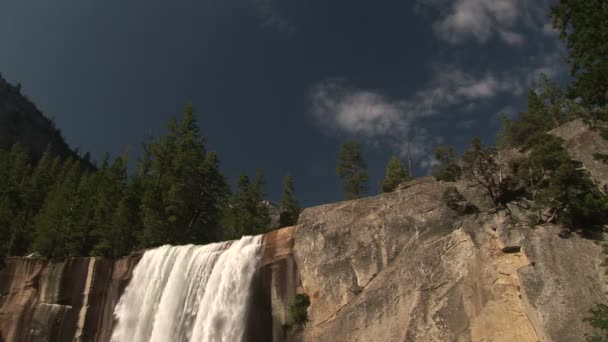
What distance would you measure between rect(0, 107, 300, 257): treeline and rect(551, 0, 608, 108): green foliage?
32.7m

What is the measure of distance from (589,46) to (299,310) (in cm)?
2024

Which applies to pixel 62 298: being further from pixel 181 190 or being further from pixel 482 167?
pixel 482 167

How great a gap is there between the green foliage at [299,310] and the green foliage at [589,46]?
59.6 feet

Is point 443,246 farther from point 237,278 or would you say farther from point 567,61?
point 237,278

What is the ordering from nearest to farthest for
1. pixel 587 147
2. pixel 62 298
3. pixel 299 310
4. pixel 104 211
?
1. pixel 587 147
2. pixel 299 310
3. pixel 62 298
4. pixel 104 211

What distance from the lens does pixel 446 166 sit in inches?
1151

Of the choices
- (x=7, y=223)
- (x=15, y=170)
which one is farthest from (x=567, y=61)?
(x=15, y=170)

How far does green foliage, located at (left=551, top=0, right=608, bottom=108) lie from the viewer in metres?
19.1

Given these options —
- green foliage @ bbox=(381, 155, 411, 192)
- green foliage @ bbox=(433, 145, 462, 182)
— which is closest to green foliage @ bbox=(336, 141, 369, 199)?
green foliage @ bbox=(381, 155, 411, 192)

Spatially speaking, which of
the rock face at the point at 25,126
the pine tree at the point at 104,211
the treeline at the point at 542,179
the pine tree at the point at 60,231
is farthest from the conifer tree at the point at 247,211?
the rock face at the point at 25,126

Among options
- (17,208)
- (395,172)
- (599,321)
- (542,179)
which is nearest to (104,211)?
(17,208)

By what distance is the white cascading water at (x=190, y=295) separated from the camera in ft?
93.5

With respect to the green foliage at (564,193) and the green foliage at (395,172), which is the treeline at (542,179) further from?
the green foliage at (395,172)

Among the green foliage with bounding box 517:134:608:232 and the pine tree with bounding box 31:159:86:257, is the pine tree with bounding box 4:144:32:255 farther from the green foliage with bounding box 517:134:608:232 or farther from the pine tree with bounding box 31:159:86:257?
the green foliage with bounding box 517:134:608:232
